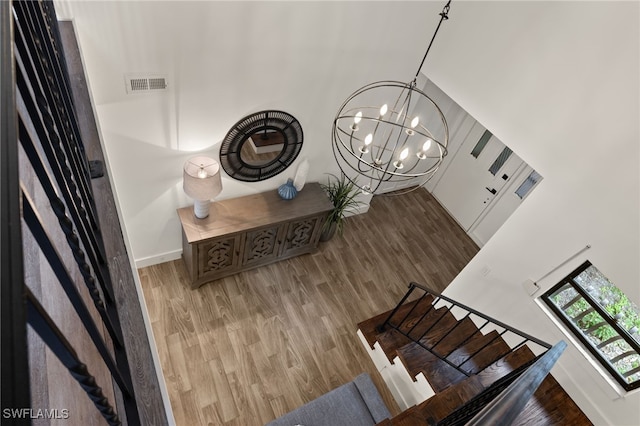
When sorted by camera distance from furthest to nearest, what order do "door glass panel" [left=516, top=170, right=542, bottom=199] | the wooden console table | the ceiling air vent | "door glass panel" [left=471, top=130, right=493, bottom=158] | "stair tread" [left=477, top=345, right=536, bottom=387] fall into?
"door glass panel" [left=471, top=130, right=493, bottom=158] < "door glass panel" [left=516, top=170, right=542, bottom=199] < the wooden console table < "stair tread" [left=477, top=345, right=536, bottom=387] < the ceiling air vent

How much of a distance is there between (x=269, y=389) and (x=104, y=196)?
264cm

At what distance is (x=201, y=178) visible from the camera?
10.4 feet

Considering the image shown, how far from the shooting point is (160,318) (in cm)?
372

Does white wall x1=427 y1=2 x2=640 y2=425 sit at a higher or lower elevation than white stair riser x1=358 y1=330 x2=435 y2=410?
higher

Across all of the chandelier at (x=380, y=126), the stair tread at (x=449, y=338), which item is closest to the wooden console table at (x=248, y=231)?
the chandelier at (x=380, y=126)

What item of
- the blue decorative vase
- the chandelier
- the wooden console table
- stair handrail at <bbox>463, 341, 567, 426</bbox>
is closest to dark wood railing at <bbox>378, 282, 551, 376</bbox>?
the chandelier

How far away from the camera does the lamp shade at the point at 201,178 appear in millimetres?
3180

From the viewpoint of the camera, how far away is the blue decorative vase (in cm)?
404

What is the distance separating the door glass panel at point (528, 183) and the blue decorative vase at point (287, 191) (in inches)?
120

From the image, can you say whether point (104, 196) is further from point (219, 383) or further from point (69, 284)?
point (219, 383)

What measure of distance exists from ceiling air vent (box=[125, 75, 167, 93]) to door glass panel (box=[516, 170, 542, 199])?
440cm

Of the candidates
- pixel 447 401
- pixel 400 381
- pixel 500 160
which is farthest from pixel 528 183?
pixel 447 401

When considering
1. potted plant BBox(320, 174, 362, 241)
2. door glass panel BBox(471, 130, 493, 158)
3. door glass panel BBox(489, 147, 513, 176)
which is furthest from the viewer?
door glass panel BBox(471, 130, 493, 158)

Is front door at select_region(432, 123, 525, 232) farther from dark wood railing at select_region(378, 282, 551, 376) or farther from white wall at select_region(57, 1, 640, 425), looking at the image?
dark wood railing at select_region(378, 282, 551, 376)
